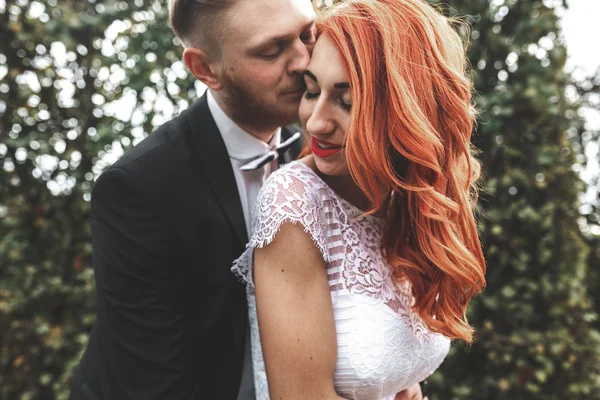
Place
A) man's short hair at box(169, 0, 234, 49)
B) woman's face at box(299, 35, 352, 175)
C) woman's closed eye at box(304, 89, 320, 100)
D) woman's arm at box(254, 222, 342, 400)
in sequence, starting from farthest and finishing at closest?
man's short hair at box(169, 0, 234, 49), woman's closed eye at box(304, 89, 320, 100), woman's face at box(299, 35, 352, 175), woman's arm at box(254, 222, 342, 400)

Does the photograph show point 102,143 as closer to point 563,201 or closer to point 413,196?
point 413,196

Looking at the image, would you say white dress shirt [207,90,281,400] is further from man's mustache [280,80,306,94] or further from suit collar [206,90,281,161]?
man's mustache [280,80,306,94]

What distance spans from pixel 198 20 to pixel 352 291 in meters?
1.25

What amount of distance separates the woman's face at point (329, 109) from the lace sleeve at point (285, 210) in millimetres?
102

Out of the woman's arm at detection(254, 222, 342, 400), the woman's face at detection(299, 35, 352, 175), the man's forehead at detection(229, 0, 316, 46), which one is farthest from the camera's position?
the man's forehead at detection(229, 0, 316, 46)

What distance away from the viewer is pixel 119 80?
3197 mm

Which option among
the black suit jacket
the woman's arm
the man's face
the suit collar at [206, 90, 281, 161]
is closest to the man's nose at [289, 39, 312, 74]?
the man's face

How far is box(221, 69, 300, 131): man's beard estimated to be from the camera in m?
2.01

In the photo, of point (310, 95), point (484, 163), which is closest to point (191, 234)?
point (310, 95)

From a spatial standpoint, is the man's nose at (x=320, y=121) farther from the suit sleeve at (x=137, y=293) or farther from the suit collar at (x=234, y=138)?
the suit sleeve at (x=137, y=293)

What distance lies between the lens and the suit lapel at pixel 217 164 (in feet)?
6.23

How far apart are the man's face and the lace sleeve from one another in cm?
38

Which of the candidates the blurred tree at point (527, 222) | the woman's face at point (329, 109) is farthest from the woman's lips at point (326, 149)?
the blurred tree at point (527, 222)

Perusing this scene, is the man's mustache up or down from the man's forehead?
down
